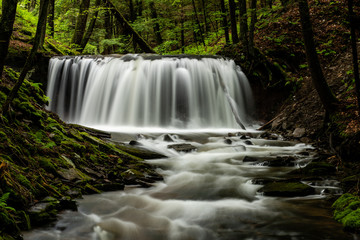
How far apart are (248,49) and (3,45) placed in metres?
10.9

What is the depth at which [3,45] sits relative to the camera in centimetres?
392

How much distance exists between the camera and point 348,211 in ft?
11.9

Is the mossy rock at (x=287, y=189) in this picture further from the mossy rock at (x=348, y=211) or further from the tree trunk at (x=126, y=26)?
the tree trunk at (x=126, y=26)

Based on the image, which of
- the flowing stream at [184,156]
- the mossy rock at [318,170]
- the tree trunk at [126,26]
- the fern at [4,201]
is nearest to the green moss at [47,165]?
the flowing stream at [184,156]

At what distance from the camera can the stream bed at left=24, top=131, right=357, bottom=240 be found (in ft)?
11.1

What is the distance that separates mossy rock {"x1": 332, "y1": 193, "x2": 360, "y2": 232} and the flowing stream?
114 mm

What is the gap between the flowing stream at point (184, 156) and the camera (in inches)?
140

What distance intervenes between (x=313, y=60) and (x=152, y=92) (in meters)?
7.34

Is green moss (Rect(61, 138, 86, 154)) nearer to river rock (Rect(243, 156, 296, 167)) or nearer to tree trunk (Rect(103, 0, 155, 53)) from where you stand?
river rock (Rect(243, 156, 296, 167))

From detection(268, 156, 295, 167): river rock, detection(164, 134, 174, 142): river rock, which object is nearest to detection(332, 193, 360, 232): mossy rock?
detection(268, 156, 295, 167): river rock

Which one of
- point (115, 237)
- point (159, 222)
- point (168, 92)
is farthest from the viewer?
point (168, 92)

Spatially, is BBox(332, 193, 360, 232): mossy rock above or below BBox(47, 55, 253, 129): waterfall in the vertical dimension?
below

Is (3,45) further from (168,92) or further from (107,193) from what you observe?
(168,92)

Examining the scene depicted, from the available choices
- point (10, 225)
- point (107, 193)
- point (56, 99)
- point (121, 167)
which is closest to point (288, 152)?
point (121, 167)
